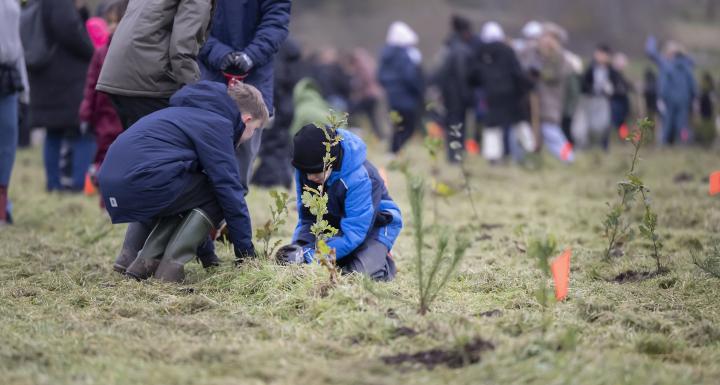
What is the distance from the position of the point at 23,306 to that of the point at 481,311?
2069mm

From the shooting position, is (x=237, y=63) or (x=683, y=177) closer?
(x=237, y=63)

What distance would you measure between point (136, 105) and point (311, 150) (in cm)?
128

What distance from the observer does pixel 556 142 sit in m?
13.0

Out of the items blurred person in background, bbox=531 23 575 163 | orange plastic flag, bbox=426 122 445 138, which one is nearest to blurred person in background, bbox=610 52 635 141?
blurred person in background, bbox=531 23 575 163

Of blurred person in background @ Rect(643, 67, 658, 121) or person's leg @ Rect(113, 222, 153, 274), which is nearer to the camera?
person's leg @ Rect(113, 222, 153, 274)

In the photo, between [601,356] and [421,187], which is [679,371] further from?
[421,187]

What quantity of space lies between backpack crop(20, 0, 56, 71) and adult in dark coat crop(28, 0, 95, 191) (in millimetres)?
49

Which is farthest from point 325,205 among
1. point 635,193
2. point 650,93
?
point 650,93

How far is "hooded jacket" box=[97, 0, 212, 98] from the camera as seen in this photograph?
17.2 feet

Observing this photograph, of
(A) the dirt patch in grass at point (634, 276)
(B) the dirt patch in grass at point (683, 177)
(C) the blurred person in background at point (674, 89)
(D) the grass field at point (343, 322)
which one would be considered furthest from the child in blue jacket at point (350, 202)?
(C) the blurred person in background at point (674, 89)

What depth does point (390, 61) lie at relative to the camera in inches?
546

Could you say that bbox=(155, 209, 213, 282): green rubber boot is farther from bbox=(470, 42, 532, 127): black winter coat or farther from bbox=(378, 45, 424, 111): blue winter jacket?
bbox=(378, 45, 424, 111): blue winter jacket

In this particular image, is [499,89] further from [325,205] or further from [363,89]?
[325,205]

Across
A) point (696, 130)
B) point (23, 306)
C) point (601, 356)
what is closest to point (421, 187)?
point (601, 356)
